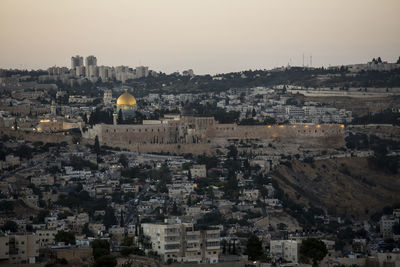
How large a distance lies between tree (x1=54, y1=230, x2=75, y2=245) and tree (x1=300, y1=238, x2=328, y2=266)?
25.0 feet

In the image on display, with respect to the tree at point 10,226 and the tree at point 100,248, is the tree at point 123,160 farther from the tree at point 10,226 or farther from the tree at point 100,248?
the tree at point 100,248

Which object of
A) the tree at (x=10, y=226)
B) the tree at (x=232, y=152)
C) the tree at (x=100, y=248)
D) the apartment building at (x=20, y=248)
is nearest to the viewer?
the apartment building at (x=20, y=248)

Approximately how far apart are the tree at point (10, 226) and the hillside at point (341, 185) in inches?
853

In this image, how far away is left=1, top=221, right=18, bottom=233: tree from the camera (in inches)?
1882

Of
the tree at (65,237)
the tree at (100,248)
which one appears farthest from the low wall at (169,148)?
the tree at (100,248)

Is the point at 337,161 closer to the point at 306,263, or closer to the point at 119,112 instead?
the point at 119,112

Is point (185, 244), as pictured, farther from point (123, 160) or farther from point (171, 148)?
point (171, 148)

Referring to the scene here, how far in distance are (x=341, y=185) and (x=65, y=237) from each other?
1251 inches

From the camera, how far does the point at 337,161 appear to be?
256 ft

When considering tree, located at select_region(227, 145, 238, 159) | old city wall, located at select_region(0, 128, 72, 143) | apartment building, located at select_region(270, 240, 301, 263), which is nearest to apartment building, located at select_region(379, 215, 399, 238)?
apartment building, located at select_region(270, 240, 301, 263)

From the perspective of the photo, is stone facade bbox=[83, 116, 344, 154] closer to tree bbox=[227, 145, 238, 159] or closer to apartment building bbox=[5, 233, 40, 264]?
tree bbox=[227, 145, 238, 159]

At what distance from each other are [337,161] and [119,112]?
46.8 feet

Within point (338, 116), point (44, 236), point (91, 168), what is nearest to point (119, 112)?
point (91, 168)

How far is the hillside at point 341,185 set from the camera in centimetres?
6906
